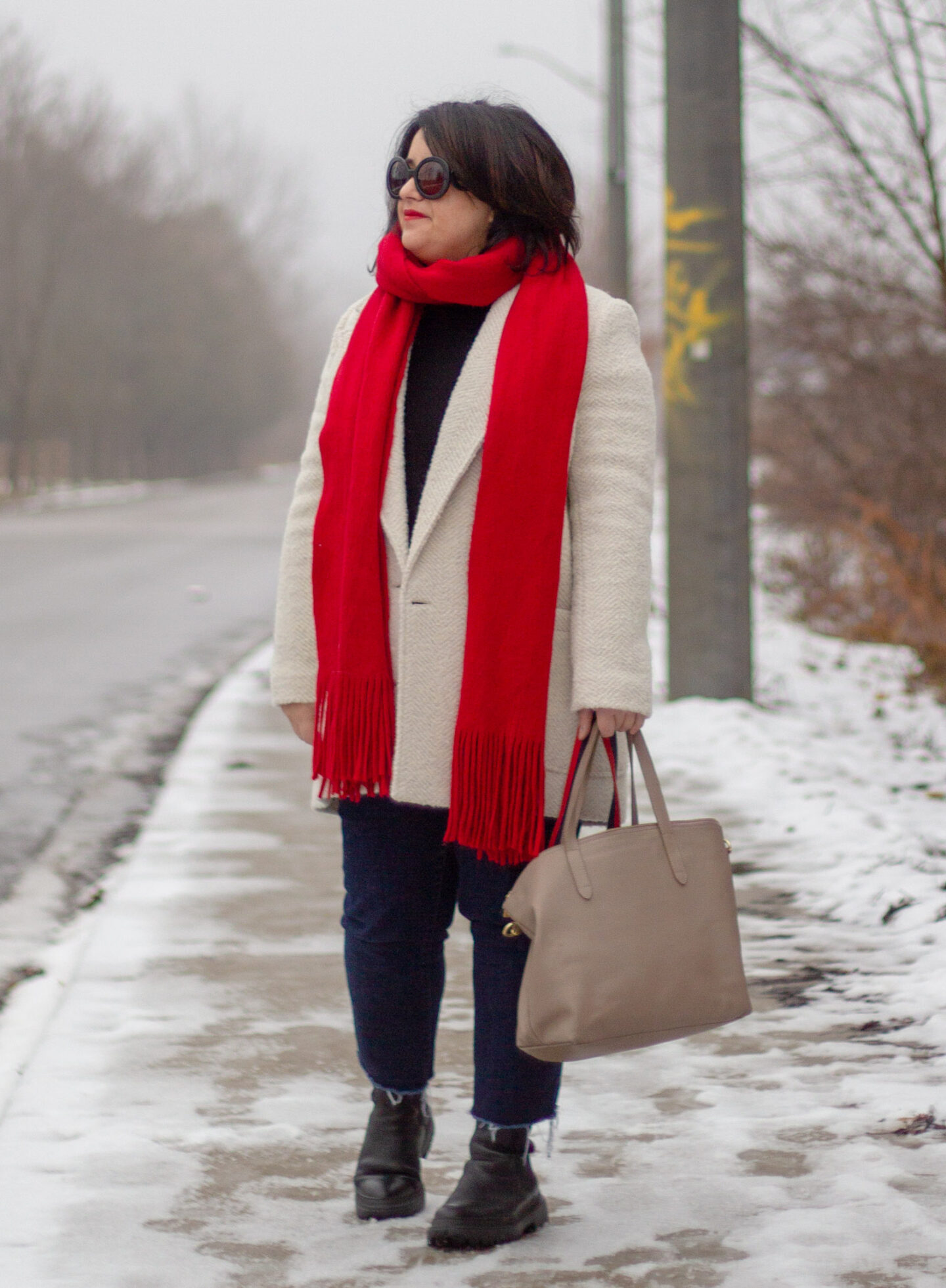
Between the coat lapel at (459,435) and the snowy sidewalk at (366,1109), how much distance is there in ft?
3.66

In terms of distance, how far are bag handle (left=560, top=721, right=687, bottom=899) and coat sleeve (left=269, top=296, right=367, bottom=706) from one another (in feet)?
1.63

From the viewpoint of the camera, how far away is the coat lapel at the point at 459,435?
2555mm

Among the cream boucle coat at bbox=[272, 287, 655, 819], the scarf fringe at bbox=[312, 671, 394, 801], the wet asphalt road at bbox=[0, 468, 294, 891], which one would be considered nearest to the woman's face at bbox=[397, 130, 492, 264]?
the cream boucle coat at bbox=[272, 287, 655, 819]

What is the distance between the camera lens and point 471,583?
2535 mm

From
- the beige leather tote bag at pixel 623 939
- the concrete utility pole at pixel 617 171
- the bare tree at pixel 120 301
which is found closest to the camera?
the beige leather tote bag at pixel 623 939

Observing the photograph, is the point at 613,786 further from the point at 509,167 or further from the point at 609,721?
the point at 509,167

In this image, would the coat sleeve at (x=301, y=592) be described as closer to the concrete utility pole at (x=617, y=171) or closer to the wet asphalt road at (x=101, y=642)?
the wet asphalt road at (x=101, y=642)

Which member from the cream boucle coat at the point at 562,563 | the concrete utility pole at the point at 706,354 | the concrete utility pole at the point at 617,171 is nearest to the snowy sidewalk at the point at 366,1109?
the cream boucle coat at the point at 562,563

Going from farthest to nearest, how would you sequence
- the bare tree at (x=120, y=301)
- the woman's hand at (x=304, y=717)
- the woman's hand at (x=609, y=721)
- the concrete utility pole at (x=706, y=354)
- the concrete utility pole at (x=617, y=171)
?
the bare tree at (x=120, y=301) < the concrete utility pole at (x=617, y=171) < the concrete utility pole at (x=706, y=354) < the woman's hand at (x=304, y=717) < the woman's hand at (x=609, y=721)

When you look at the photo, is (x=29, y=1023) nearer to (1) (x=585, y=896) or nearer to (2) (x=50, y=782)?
(1) (x=585, y=896)

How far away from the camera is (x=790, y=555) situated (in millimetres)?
12141

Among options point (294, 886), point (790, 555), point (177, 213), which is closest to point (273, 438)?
point (177, 213)

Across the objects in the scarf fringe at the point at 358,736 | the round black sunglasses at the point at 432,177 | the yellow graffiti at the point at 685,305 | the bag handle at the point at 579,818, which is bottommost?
the bag handle at the point at 579,818

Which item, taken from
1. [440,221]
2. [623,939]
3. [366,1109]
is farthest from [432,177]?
[366,1109]
